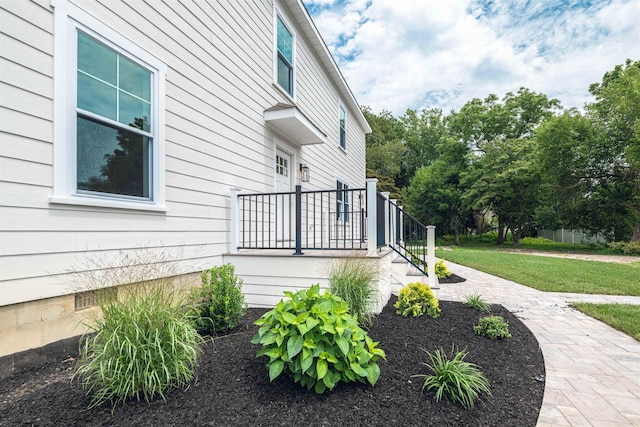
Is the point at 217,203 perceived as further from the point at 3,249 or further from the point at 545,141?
the point at 545,141

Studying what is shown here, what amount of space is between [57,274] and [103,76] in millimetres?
1807

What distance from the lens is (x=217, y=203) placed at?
4418mm

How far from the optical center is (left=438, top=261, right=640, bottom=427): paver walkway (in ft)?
6.68

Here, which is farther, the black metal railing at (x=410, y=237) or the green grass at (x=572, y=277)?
the green grass at (x=572, y=277)

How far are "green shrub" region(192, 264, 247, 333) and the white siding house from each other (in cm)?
75

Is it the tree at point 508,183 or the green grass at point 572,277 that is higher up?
the tree at point 508,183

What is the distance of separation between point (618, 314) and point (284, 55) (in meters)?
7.06

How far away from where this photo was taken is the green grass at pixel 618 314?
3775mm

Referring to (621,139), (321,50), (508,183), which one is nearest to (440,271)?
(321,50)

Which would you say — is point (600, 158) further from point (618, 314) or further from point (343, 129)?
point (618, 314)

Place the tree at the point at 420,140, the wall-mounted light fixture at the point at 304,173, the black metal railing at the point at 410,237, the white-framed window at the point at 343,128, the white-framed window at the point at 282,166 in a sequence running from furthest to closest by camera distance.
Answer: the tree at the point at 420,140 < the white-framed window at the point at 343,128 < the wall-mounted light fixture at the point at 304,173 < the white-framed window at the point at 282,166 < the black metal railing at the point at 410,237

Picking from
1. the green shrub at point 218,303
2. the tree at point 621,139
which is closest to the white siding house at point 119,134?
the green shrub at point 218,303

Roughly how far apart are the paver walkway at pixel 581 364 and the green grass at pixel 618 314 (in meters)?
0.11

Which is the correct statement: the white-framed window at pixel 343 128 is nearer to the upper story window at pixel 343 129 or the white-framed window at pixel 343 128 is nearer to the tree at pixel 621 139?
the upper story window at pixel 343 129
